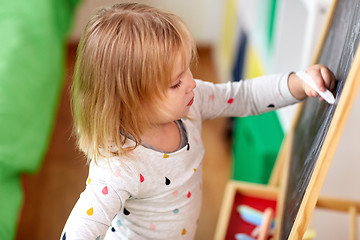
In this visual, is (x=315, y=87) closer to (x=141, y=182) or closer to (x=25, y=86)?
(x=141, y=182)

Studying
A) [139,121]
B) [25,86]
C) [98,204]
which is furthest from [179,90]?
[25,86]

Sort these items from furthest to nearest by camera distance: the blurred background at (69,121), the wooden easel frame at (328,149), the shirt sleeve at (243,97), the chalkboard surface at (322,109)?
the blurred background at (69,121) → the shirt sleeve at (243,97) → the chalkboard surface at (322,109) → the wooden easel frame at (328,149)

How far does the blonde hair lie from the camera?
0.72 metres

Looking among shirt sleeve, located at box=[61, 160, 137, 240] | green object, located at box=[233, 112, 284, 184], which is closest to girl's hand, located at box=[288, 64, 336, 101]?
shirt sleeve, located at box=[61, 160, 137, 240]

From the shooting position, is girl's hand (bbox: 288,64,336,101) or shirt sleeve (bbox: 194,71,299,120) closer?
girl's hand (bbox: 288,64,336,101)

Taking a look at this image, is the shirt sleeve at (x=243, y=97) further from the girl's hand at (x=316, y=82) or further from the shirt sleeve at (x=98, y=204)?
the shirt sleeve at (x=98, y=204)

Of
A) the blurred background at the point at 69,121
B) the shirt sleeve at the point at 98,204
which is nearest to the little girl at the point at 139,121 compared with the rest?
the shirt sleeve at the point at 98,204

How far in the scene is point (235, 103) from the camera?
3.14ft

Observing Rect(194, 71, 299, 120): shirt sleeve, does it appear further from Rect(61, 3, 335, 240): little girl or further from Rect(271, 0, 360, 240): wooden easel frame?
Rect(271, 0, 360, 240): wooden easel frame

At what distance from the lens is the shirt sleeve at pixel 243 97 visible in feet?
3.04

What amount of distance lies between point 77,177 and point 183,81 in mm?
1357

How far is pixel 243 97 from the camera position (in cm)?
96

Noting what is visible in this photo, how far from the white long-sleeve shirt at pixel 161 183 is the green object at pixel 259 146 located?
0.52 meters

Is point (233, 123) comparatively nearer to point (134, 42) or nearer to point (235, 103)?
point (235, 103)
